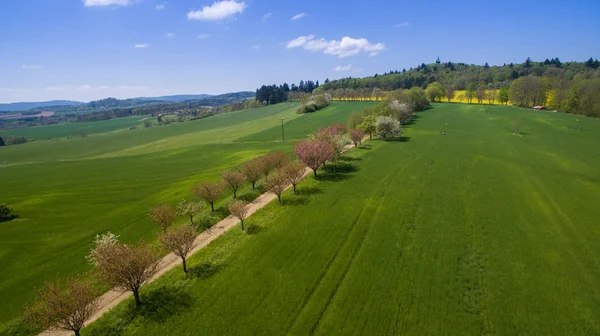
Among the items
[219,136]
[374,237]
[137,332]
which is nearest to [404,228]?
[374,237]

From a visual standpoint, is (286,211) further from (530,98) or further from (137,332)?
(530,98)

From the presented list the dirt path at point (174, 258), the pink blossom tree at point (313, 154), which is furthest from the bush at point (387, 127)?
the dirt path at point (174, 258)

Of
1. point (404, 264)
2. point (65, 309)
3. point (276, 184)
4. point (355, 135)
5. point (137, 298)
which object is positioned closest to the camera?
point (65, 309)

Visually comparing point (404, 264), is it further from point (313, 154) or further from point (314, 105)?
point (314, 105)

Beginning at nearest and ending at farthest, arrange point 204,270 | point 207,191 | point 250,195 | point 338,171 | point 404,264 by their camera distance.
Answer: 1. point 404,264
2. point 204,270
3. point 207,191
4. point 250,195
5. point 338,171

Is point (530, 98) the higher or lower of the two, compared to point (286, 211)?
higher

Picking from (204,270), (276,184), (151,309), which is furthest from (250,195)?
(151,309)
